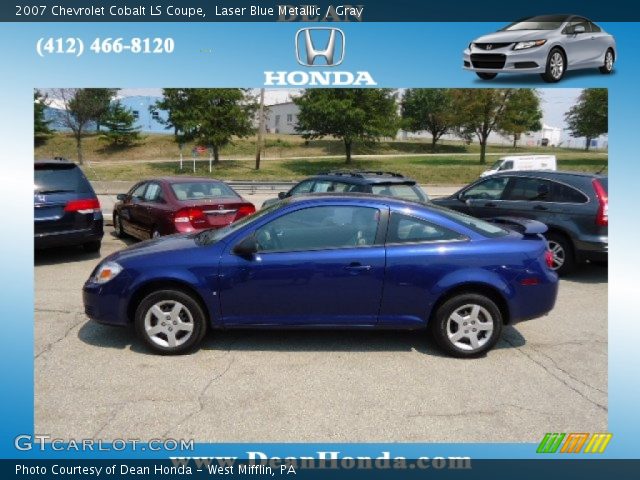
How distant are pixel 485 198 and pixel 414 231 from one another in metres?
4.50

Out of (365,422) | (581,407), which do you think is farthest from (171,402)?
(581,407)

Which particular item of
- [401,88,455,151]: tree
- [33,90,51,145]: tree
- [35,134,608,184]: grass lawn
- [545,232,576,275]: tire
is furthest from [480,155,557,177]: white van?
[33,90,51,145]: tree

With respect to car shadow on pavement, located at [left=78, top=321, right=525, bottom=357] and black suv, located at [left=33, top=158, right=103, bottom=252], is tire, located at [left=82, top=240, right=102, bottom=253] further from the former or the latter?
car shadow on pavement, located at [left=78, top=321, right=525, bottom=357]

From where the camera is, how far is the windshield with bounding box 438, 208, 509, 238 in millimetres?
4805

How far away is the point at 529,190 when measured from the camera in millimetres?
8125

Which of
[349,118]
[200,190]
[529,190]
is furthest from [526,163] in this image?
[200,190]

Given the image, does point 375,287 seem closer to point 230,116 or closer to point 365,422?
point 365,422

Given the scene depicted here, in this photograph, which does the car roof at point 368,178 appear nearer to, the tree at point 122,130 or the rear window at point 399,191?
the rear window at point 399,191

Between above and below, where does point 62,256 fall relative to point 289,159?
below

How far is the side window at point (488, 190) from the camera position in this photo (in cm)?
855

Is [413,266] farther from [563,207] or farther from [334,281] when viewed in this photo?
[563,207]

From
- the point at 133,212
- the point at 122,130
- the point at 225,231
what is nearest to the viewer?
the point at 225,231

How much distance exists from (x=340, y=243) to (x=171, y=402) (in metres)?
1.94

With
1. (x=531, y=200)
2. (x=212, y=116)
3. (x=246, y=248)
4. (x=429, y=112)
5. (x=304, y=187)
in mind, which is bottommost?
(x=246, y=248)
